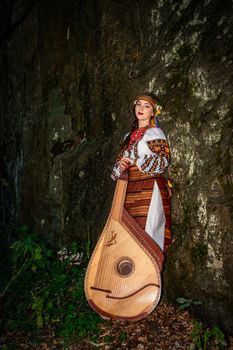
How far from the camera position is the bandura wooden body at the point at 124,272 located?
124 inches

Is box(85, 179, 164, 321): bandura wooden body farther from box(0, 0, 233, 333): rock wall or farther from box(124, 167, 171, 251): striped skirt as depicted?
box(0, 0, 233, 333): rock wall

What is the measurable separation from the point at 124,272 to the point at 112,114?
221cm

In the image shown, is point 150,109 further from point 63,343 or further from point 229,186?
point 63,343

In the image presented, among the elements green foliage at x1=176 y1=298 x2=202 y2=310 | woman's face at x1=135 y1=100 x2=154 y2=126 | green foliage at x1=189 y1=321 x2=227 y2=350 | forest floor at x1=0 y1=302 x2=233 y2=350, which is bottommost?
forest floor at x1=0 y1=302 x2=233 y2=350

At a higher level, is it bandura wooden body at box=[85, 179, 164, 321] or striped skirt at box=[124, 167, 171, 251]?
striped skirt at box=[124, 167, 171, 251]

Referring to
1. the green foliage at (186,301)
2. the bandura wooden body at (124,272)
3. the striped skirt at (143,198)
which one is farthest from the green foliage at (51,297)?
the striped skirt at (143,198)

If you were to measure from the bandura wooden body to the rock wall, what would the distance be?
0.41m

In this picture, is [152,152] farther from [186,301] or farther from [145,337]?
[145,337]

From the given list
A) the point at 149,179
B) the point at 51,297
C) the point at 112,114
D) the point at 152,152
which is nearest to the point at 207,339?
the point at 149,179

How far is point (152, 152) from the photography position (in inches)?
133

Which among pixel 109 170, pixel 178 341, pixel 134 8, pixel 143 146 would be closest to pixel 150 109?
A: pixel 143 146

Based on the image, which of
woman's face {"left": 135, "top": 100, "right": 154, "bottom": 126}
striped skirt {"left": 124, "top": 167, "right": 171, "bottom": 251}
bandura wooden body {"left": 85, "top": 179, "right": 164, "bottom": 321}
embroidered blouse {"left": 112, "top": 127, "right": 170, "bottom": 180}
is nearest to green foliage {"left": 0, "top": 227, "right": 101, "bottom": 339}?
bandura wooden body {"left": 85, "top": 179, "right": 164, "bottom": 321}

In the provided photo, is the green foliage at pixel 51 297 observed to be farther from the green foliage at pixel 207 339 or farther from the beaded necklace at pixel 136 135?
the beaded necklace at pixel 136 135

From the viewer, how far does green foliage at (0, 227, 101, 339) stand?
11.3 feet
